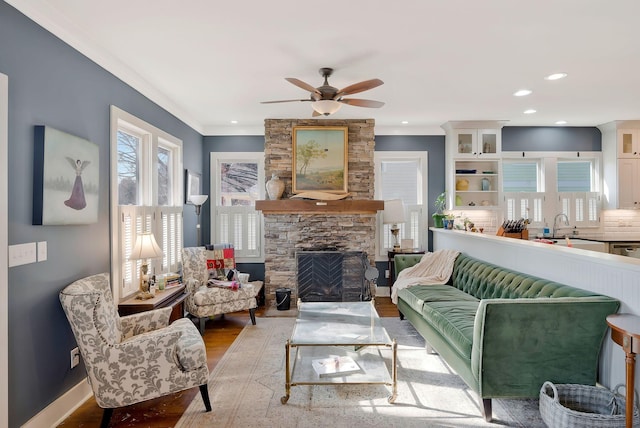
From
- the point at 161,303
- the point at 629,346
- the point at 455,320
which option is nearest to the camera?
the point at 629,346

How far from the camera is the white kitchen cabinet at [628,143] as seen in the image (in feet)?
19.1

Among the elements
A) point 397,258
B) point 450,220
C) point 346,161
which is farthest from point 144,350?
point 450,220

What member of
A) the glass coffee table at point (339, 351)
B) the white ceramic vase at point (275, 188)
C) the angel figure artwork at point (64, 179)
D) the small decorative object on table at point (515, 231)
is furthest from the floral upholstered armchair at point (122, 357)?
the small decorative object on table at point (515, 231)

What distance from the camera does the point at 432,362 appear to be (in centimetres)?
344

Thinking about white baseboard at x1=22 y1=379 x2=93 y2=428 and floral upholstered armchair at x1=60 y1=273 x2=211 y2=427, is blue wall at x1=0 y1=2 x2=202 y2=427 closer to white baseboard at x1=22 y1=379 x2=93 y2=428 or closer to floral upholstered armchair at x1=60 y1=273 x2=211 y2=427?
Result: white baseboard at x1=22 y1=379 x2=93 y2=428

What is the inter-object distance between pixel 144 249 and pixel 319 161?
290 cm

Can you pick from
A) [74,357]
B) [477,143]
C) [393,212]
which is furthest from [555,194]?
[74,357]

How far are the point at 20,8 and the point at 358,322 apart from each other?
312 centimetres

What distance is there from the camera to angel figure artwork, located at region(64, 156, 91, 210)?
265 centimetres

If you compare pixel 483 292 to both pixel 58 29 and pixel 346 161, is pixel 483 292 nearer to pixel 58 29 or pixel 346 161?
pixel 346 161

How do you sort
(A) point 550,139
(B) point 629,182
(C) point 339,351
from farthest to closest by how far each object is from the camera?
(A) point 550,139
(B) point 629,182
(C) point 339,351

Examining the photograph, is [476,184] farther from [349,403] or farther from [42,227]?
[42,227]

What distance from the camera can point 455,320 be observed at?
2984 mm

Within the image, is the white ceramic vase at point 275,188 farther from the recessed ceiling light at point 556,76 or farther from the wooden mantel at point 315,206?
the recessed ceiling light at point 556,76
